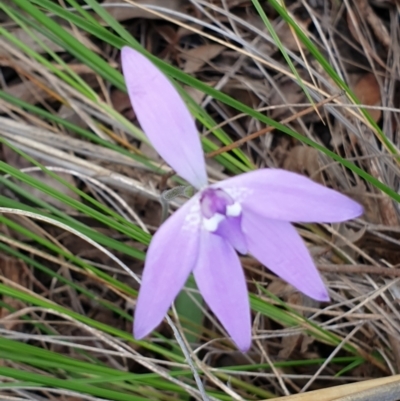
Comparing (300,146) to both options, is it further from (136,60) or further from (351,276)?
(136,60)

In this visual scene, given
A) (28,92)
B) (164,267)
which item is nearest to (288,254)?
(164,267)

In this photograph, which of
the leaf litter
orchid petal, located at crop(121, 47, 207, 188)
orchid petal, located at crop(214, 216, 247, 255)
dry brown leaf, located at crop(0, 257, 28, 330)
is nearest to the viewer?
orchid petal, located at crop(121, 47, 207, 188)

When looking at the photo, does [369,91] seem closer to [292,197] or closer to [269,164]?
[269,164]

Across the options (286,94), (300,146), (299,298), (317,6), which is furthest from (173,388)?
(317,6)

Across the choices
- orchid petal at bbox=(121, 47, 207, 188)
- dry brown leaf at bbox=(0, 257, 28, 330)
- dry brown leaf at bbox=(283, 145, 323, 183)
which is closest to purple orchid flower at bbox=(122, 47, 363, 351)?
orchid petal at bbox=(121, 47, 207, 188)

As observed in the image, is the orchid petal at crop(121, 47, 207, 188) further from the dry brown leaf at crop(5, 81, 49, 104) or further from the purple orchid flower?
the dry brown leaf at crop(5, 81, 49, 104)

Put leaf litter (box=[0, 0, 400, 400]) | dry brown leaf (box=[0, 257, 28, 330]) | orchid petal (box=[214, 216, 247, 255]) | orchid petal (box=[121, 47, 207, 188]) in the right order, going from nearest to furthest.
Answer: orchid petal (box=[121, 47, 207, 188]) → orchid petal (box=[214, 216, 247, 255]) → leaf litter (box=[0, 0, 400, 400]) → dry brown leaf (box=[0, 257, 28, 330])

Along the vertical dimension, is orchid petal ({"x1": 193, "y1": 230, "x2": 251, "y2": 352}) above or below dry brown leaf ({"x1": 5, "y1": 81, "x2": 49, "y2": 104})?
below
